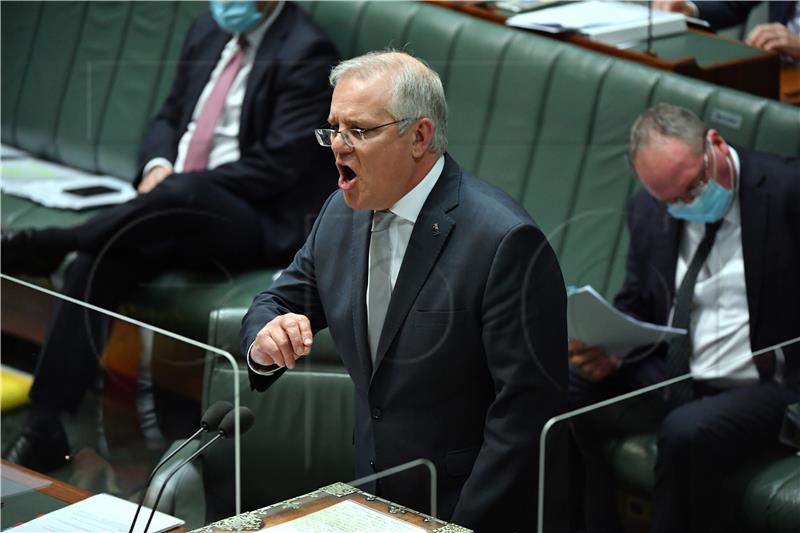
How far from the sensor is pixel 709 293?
254cm

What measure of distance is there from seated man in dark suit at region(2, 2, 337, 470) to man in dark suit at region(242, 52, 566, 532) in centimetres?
18

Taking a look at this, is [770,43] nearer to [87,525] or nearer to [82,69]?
[82,69]

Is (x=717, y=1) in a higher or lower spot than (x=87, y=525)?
higher

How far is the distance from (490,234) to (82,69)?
189cm

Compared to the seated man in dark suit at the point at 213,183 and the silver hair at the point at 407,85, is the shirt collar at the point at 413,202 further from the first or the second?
the seated man in dark suit at the point at 213,183

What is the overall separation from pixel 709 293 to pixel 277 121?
0.81m

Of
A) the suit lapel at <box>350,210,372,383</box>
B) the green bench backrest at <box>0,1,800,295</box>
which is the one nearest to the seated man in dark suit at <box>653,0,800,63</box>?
the green bench backrest at <box>0,1,800,295</box>

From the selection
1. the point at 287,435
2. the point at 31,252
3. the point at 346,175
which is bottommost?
the point at 31,252

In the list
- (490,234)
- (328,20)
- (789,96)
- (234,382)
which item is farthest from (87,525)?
(789,96)

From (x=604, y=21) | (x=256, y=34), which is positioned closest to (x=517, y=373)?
(x=256, y=34)

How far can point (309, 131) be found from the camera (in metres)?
2.50

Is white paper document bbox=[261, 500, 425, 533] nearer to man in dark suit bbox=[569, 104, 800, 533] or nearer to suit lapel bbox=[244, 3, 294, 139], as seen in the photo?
man in dark suit bbox=[569, 104, 800, 533]

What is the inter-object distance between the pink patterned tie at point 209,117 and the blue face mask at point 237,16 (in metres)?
0.05

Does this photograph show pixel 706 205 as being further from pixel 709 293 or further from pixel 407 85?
pixel 407 85
